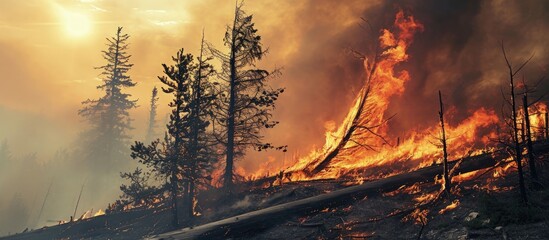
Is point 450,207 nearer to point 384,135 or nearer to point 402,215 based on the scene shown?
point 402,215

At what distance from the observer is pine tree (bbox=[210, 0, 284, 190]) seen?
78.6 ft

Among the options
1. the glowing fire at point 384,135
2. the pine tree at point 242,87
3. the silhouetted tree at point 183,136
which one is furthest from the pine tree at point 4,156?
the glowing fire at point 384,135

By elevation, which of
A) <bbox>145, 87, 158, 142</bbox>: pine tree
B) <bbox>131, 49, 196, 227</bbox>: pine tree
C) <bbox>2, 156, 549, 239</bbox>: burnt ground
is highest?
<bbox>145, 87, 158, 142</bbox>: pine tree

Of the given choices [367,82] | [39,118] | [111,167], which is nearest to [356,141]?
[367,82]

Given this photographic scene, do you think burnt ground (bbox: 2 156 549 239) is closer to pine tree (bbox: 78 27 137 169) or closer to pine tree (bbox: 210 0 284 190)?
pine tree (bbox: 210 0 284 190)

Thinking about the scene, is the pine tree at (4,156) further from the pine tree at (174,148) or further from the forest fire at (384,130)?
the forest fire at (384,130)

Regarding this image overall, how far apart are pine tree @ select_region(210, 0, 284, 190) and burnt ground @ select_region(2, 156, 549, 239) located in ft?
14.5

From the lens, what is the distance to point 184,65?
72.7ft

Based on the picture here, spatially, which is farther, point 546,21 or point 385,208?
point 546,21

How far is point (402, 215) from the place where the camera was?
43.6 feet

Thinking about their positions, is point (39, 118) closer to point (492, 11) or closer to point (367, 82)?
point (367, 82)

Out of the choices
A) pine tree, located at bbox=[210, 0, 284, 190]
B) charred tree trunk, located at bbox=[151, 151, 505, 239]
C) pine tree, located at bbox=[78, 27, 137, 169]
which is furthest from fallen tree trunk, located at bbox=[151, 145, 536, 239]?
pine tree, located at bbox=[78, 27, 137, 169]

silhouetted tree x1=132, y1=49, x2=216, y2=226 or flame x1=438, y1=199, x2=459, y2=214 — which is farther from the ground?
silhouetted tree x1=132, y1=49, x2=216, y2=226

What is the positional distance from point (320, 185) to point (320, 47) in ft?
53.5
